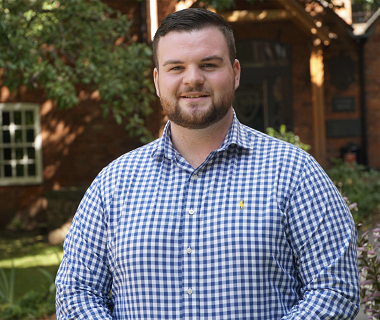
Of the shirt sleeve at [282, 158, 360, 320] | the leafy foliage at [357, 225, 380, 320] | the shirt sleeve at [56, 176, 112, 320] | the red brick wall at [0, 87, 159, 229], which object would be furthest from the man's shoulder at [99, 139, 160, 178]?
the red brick wall at [0, 87, 159, 229]

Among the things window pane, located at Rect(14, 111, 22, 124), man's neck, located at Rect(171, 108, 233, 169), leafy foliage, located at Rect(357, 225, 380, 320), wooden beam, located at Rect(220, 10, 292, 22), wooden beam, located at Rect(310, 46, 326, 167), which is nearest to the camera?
man's neck, located at Rect(171, 108, 233, 169)

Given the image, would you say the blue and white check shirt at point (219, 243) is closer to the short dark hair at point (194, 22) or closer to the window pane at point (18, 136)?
the short dark hair at point (194, 22)

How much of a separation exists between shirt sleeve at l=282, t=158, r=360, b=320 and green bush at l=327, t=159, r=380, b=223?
6.11 metres

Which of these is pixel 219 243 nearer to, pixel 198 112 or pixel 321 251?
pixel 321 251

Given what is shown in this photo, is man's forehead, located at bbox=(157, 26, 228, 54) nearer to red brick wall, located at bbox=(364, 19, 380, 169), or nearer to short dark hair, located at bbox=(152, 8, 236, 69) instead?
short dark hair, located at bbox=(152, 8, 236, 69)

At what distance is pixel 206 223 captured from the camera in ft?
5.81

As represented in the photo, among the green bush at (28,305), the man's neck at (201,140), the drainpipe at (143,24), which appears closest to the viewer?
the man's neck at (201,140)

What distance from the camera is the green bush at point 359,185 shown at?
8.12 meters

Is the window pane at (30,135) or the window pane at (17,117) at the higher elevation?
the window pane at (17,117)

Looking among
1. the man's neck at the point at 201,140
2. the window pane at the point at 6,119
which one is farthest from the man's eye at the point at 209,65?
the window pane at the point at 6,119

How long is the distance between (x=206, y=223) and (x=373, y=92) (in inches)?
405

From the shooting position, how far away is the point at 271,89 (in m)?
11.0

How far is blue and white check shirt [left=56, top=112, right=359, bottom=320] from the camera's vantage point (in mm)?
1686

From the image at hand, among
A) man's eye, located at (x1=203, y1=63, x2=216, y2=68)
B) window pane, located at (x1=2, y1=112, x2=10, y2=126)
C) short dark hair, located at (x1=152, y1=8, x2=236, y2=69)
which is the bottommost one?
man's eye, located at (x1=203, y1=63, x2=216, y2=68)
